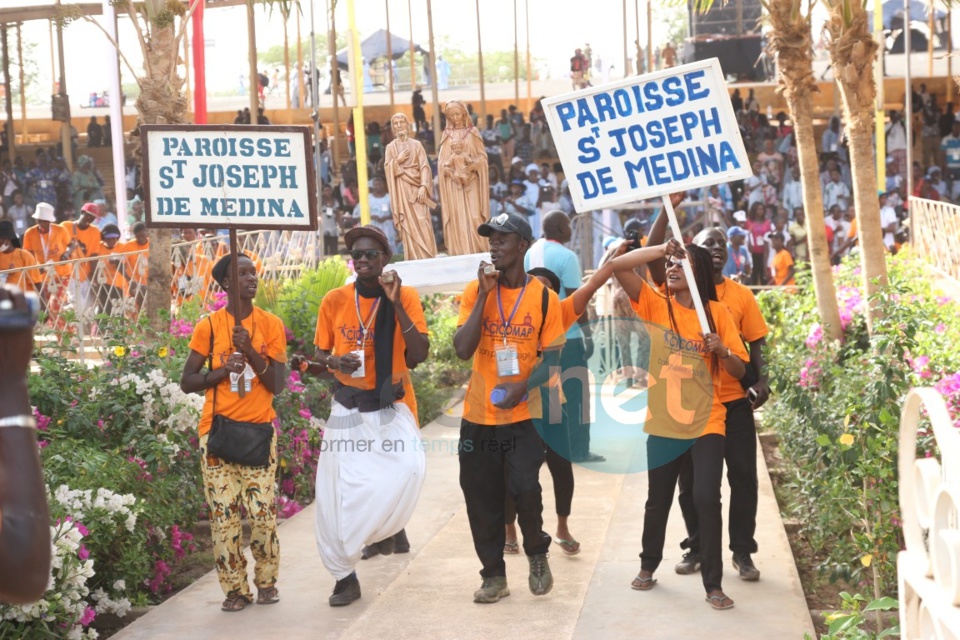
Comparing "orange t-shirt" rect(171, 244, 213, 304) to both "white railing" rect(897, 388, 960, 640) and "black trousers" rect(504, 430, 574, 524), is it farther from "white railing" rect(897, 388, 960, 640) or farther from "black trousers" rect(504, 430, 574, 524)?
"white railing" rect(897, 388, 960, 640)

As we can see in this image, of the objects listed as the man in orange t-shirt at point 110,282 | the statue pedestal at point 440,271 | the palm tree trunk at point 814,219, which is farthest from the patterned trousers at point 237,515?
the palm tree trunk at point 814,219

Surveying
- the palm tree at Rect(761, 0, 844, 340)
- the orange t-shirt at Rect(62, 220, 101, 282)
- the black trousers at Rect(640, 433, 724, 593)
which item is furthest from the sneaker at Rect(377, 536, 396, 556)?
the orange t-shirt at Rect(62, 220, 101, 282)

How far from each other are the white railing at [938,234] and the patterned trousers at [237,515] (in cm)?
962

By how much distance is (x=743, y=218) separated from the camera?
18766 millimetres

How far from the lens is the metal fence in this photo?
35.7 feet

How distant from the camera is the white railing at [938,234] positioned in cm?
1343

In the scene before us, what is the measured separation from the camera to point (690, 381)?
19.1ft

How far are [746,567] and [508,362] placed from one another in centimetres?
168

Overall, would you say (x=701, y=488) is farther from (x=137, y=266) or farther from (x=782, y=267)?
(x=782, y=267)

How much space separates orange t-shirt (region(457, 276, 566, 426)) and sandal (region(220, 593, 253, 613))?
4.71 ft

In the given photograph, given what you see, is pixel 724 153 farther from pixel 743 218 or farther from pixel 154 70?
pixel 743 218

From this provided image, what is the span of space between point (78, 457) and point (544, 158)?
19391 mm

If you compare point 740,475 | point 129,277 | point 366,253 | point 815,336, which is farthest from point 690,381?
point 129,277

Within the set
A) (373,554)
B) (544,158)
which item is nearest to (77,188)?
(544,158)
